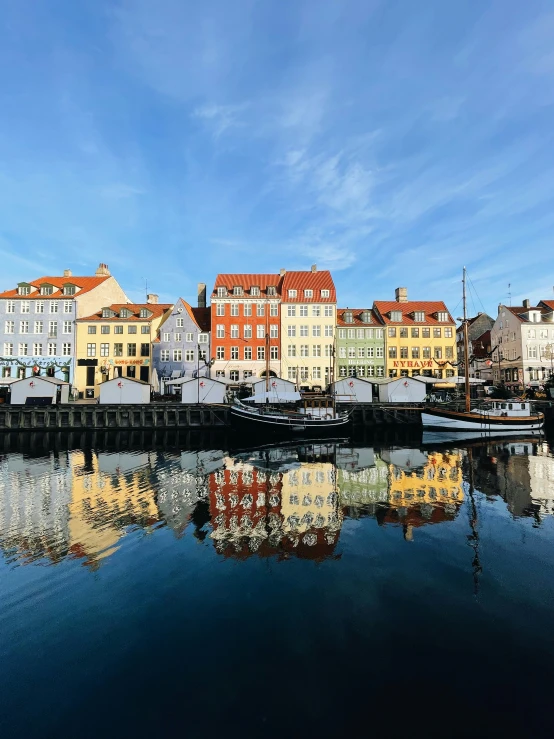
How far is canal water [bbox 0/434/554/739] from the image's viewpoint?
593 centimetres

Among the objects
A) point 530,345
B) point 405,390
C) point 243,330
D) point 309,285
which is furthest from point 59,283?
point 530,345

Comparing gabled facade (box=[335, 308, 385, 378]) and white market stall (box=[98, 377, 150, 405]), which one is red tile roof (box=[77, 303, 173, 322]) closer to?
Answer: white market stall (box=[98, 377, 150, 405])

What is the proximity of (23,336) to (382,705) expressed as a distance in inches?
2652

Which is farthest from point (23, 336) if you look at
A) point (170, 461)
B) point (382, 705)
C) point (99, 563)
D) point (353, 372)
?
point (382, 705)

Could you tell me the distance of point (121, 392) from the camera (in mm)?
45938

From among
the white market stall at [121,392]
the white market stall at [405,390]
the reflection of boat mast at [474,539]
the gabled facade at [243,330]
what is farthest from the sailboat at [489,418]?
the white market stall at [121,392]

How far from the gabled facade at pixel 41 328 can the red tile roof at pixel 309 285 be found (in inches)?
1261

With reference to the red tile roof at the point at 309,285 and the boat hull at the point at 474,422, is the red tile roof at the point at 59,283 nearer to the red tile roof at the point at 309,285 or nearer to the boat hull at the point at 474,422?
the red tile roof at the point at 309,285

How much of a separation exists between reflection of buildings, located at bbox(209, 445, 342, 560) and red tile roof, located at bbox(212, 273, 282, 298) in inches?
1651

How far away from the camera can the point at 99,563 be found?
425 inches

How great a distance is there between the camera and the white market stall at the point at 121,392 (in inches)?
1801

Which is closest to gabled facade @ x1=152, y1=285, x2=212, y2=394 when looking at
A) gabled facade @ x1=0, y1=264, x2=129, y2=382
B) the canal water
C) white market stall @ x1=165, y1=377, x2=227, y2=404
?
white market stall @ x1=165, y1=377, x2=227, y2=404

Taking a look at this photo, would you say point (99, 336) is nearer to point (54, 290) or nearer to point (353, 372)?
point (54, 290)

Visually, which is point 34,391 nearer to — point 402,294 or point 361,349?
point 361,349
